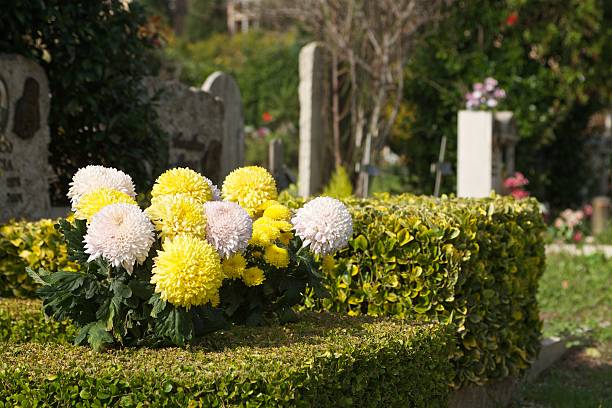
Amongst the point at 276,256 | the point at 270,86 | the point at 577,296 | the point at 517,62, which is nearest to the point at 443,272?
the point at 276,256

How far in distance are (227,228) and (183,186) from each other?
14.3 inches

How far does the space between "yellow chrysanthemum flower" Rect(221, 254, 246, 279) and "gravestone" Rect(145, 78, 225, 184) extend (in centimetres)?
475

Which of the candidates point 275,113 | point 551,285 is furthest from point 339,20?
point 275,113

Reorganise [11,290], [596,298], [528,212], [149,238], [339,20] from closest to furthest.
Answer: [149,238], [11,290], [528,212], [596,298], [339,20]

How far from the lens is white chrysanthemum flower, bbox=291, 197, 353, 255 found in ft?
10.4

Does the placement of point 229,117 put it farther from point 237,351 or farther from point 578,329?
point 237,351

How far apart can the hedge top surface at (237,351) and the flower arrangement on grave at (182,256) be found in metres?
0.07

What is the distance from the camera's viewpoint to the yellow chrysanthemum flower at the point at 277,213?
3299mm

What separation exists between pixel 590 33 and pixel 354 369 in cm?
1085

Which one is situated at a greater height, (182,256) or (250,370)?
(182,256)

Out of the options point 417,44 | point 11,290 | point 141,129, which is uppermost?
point 417,44

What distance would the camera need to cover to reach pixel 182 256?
2.77 metres

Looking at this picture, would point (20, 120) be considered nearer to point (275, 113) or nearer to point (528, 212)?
point (528, 212)

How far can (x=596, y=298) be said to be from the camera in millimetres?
8852
